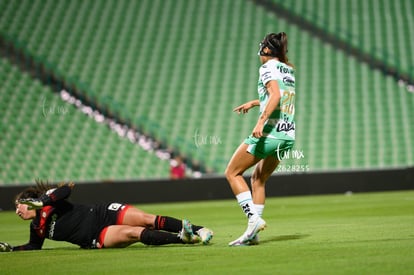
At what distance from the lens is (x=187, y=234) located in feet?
24.3

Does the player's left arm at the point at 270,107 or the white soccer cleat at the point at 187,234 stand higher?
the player's left arm at the point at 270,107

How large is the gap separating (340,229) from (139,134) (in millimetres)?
12466

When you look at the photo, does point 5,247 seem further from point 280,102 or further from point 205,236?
point 280,102

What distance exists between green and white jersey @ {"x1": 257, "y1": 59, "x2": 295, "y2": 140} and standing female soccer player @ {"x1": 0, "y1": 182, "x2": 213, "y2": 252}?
1218 mm

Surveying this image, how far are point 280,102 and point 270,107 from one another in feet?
1.25

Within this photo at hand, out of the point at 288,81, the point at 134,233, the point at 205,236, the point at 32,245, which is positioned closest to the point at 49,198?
the point at 32,245

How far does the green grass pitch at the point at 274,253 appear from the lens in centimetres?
579

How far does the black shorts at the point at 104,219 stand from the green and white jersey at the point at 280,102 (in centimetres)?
171

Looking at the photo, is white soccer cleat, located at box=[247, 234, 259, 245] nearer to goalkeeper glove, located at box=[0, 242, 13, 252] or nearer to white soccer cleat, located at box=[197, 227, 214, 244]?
white soccer cleat, located at box=[197, 227, 214, 244]

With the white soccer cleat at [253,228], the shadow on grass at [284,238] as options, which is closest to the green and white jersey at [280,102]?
the white soccer cleat at [253,228]

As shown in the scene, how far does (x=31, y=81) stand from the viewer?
2255 centimetres

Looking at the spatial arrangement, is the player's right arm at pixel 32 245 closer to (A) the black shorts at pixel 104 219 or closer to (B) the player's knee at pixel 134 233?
(A) the black shorts at pixel 104 219

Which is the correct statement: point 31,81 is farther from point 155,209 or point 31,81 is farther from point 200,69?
point 155,209

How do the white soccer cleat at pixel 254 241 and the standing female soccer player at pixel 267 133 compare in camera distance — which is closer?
the standing female soccer player at pixel 267 133
